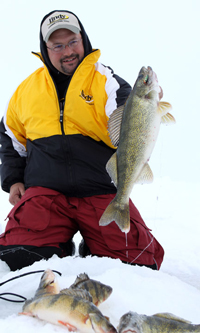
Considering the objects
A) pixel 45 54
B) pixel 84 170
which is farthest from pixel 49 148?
pixel 45 54

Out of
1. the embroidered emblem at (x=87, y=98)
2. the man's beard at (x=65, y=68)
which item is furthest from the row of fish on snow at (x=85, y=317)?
the man's beard at (x=65, y=68)

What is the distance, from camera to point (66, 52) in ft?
11.3

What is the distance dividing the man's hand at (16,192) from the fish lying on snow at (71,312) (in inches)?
85.5

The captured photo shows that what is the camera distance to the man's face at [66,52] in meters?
3.45

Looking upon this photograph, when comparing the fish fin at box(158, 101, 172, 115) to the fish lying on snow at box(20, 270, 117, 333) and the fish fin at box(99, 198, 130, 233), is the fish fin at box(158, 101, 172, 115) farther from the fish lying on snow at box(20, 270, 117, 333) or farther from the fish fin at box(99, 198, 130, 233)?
the fish lying on snow at box(20, 270, 117, 333)

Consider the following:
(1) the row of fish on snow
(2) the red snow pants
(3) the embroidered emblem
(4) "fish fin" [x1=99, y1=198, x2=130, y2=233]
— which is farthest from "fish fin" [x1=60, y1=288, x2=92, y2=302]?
(3) the embroidered emblem

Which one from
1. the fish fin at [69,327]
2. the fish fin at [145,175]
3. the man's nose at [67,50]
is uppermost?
the man's nose at [67,50]

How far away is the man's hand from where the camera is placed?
3.66 meters

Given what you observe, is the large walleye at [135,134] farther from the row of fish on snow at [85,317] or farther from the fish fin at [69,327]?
the fish fin at [69,327]

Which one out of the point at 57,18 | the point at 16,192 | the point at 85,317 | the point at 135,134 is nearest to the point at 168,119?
the point at 135,134

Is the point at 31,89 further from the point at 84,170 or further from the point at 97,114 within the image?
the point at 84,170

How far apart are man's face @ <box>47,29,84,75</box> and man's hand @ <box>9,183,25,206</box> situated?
1380 mm

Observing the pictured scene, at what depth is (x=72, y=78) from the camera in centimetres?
336

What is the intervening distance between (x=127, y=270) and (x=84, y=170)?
1.30 m
